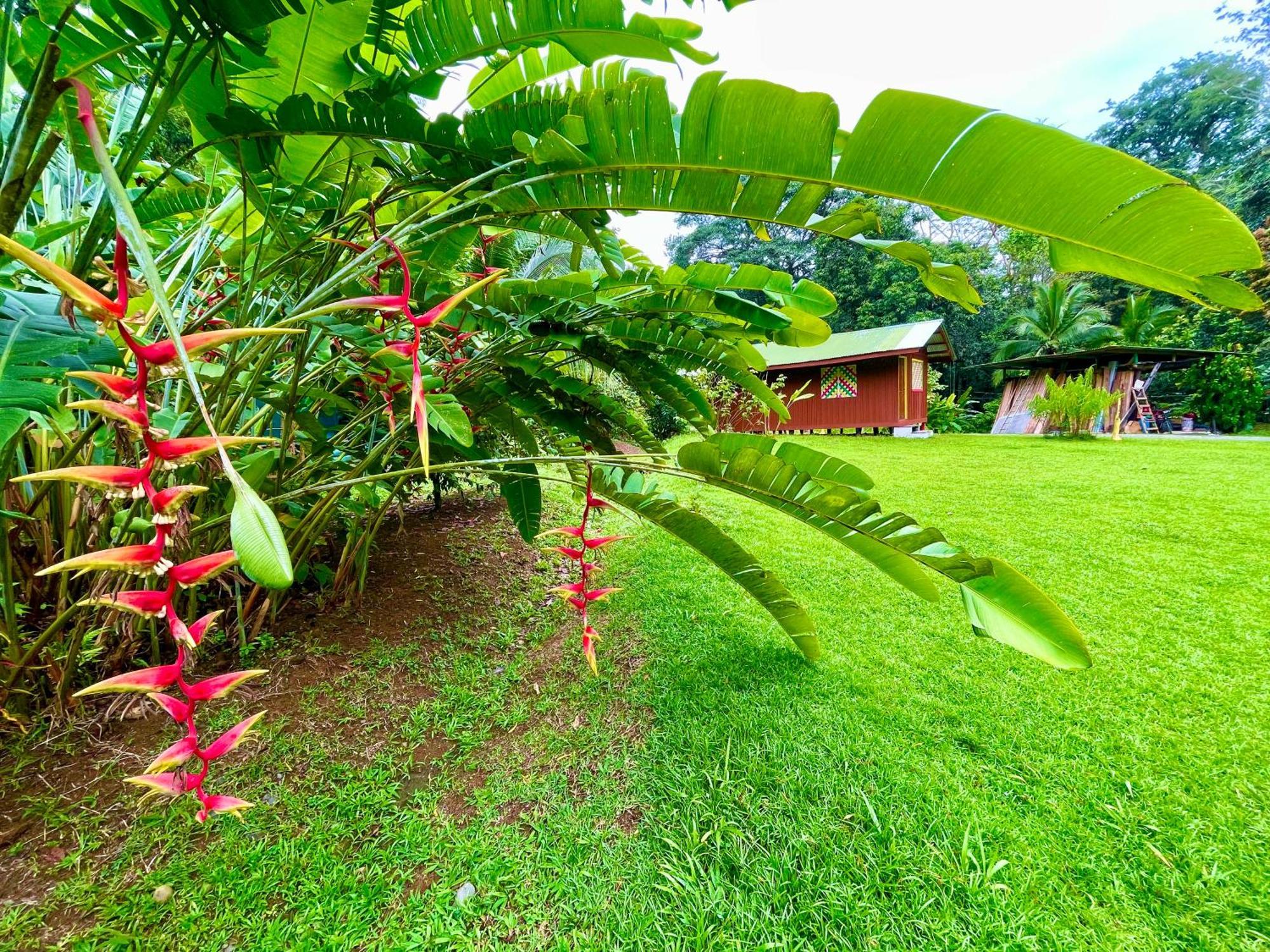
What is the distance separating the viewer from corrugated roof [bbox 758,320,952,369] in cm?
951

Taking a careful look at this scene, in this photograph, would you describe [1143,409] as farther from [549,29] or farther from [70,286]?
[70,286]

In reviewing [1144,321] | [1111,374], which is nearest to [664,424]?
[1111,374]

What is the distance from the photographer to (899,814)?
1.16 meters

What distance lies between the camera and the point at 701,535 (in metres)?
1.32

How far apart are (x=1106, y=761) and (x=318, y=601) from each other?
263 centimetres

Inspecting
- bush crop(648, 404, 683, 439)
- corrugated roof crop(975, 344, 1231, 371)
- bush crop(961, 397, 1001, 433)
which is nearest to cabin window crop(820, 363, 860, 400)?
corrugated roof crop(975, 344, 1231, 371)

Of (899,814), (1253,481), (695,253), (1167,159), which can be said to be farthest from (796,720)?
(1167,159)

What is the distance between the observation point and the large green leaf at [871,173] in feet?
2.09

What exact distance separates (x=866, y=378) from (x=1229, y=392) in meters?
8.76

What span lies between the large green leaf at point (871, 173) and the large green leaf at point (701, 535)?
2.22 ft

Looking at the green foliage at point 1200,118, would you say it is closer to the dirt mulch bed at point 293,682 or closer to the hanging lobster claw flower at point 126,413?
the dirt mulch bed at point 293,682

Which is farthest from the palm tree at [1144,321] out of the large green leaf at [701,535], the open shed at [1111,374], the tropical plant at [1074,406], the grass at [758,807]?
the large green leaf at [701,535]

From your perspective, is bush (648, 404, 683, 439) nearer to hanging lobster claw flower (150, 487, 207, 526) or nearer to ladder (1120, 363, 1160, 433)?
hanging lobster claw flower (150, 487, 207, 526)

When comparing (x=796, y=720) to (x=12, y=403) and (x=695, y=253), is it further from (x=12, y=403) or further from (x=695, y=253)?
(x=695, y=253)
